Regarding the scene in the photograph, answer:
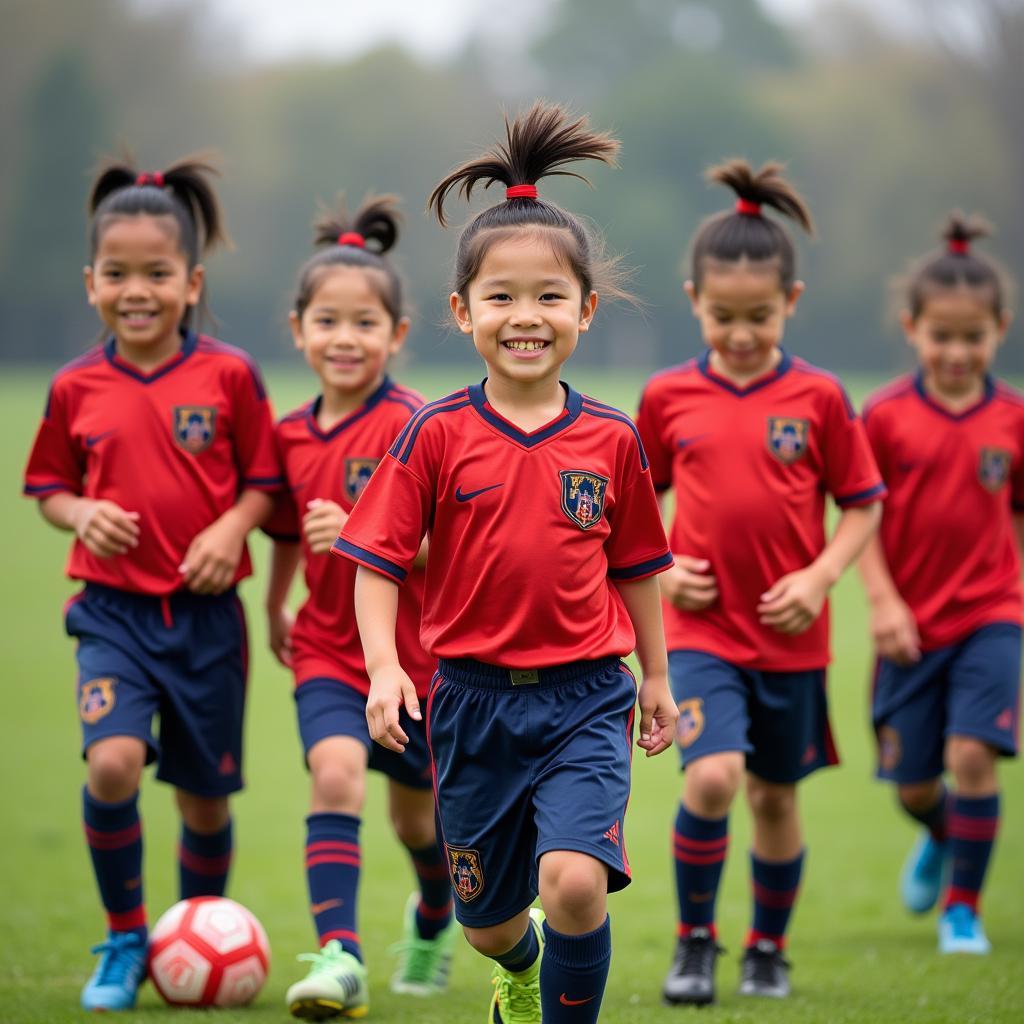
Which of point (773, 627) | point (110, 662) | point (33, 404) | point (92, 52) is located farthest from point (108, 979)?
point (92, 52)

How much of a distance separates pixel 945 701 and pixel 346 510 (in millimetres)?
2358

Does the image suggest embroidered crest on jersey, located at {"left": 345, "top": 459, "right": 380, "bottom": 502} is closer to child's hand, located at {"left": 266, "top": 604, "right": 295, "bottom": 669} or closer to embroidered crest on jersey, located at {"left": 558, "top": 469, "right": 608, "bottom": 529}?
child's hand, located at {"left": 266, "top": 604, "right": 295, "bottom": 669}

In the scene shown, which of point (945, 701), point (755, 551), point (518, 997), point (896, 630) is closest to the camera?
point (518, 997)

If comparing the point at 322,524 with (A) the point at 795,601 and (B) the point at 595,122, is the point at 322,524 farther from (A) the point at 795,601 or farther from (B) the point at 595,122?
(B) the point at 595,122

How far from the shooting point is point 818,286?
57281mm

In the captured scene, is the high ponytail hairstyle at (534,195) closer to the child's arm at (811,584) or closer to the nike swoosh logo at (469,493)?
the nike swoosh logo at (469,493)

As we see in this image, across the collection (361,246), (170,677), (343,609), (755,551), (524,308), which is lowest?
(170,677)

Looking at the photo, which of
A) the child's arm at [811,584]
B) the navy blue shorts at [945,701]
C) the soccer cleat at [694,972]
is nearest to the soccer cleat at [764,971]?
the soccer cleat at [694,972]

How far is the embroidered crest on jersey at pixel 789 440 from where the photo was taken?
4961 millimetres

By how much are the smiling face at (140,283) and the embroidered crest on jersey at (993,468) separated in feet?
9.32

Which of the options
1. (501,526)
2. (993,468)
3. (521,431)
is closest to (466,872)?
(501,526)

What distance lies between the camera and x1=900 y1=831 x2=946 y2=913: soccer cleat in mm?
6508

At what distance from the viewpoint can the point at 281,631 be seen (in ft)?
Answer: 16.9

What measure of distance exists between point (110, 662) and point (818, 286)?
5464 centimetres
